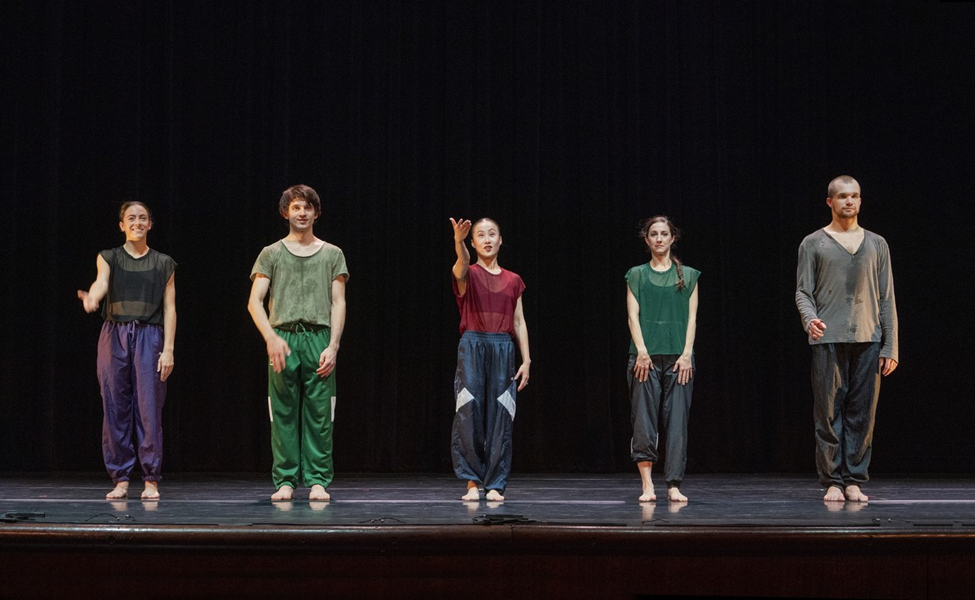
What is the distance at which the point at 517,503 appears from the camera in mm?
4758

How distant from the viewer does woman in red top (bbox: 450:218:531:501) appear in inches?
193

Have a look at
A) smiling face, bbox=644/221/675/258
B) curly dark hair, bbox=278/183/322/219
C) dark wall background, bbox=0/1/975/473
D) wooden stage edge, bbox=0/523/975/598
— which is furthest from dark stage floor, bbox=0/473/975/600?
dark wall background, bbox=0/1/975/473

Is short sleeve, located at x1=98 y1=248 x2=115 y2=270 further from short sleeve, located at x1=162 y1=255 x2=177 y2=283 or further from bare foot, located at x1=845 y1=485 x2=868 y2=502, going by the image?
bare foot, located at x1=845 y1=485 x2=868 y2=502

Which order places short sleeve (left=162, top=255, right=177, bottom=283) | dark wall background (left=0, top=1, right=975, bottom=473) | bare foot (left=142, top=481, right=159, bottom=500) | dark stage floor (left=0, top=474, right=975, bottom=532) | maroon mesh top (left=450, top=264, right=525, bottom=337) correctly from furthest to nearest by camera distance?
dark wall background (left=0, top=1, right=975, bottom=473), short sleeve (left=162, top=255, right=177, bottom=283), maroon mesh top (left=450, top=264, right=525, bottom=337), bare foot (left=142, top=481, right=159, bottom=500), dark stage floor (left=0, top=474, right=975, bottom=532)

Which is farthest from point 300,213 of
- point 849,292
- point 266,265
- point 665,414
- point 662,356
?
point 849,292

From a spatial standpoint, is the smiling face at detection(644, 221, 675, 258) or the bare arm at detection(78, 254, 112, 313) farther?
the smiling face at detection(644, 221, 675, 258)

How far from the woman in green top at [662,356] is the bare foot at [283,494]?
1.77 meters

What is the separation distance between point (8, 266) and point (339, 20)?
10.6ft

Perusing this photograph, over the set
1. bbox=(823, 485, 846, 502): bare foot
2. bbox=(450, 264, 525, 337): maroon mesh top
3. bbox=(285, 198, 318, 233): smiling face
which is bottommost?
bbox=(823, 485, 846, 502): bare foot

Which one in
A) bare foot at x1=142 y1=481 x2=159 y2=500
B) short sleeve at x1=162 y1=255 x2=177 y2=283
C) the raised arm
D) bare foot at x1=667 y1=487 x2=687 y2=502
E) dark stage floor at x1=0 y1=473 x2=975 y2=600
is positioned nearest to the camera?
dark stage floor at x1=0 y1=473 x2=975 y2=600

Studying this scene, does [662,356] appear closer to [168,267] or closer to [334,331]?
[334,331]

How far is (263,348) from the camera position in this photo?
290 inches

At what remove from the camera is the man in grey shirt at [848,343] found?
4750mm

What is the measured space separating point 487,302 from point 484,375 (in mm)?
386
